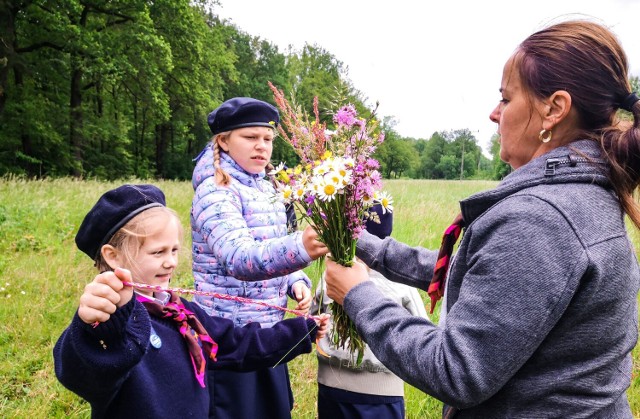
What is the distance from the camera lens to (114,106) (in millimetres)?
23141

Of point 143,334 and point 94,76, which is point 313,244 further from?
point 94,76

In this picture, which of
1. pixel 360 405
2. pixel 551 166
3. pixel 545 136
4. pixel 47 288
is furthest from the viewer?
pixel 47 288

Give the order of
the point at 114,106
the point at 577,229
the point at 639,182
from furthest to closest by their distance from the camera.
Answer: the point at 114,106 → the point at 639,182 → the point at 577,229

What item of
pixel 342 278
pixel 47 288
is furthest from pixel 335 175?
pixel 47 288

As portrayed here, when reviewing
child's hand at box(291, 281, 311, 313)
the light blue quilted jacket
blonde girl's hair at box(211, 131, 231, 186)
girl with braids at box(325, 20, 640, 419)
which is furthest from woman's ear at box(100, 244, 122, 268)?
child's hand at box(291, 281, 311, 313)

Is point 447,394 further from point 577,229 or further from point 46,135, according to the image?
point 46,135

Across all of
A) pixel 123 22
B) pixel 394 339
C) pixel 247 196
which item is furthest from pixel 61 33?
pixel 394 339

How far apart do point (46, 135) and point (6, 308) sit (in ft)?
51.1

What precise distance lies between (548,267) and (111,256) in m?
1.45

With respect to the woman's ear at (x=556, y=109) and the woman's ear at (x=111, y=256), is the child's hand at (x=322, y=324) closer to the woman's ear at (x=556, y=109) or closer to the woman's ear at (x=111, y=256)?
the woman's ear at (x=111, y=256)

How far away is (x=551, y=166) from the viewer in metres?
1.25

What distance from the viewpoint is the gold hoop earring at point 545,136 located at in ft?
4.45

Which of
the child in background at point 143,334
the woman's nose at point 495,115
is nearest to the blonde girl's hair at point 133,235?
the child in background at point 143,334

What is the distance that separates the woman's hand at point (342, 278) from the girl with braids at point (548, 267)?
165 millimetres
